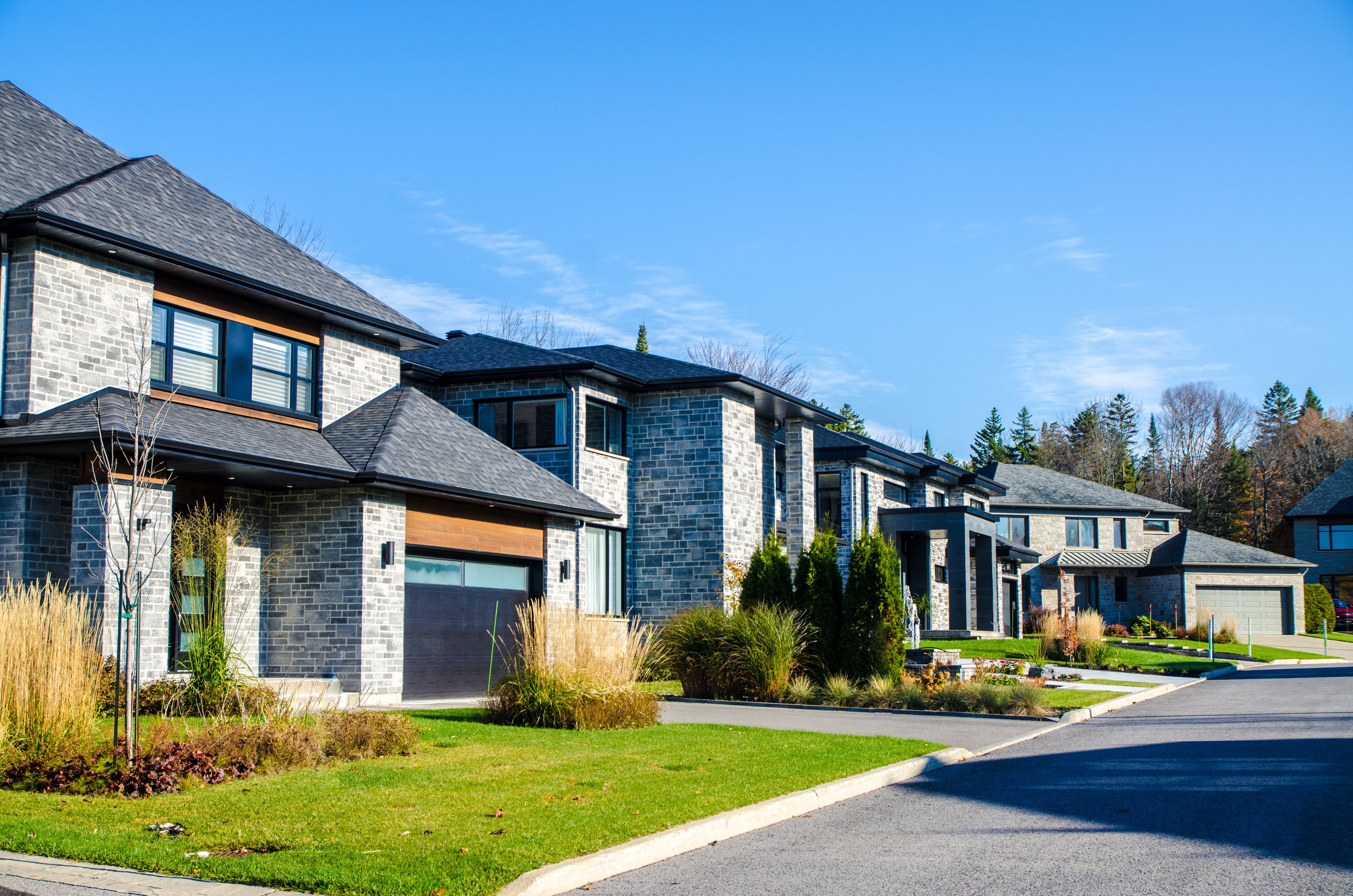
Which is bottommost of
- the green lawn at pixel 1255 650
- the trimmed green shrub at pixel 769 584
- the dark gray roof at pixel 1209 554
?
the green lawn at pixel 1255 650

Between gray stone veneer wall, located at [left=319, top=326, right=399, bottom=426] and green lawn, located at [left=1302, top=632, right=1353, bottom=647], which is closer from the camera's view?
gray stone veneer wall, located at [left=319, top=326, right=399, bottom=426]

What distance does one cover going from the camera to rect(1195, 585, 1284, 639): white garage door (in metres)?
50.2

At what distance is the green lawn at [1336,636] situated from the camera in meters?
48.7

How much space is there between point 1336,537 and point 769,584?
2002 inches

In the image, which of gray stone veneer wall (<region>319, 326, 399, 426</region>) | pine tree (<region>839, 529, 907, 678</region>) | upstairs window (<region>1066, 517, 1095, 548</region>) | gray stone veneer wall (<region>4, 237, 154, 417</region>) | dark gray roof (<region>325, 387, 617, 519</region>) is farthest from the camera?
upstairs window (<region>1066, 517, 1095, 548</region>)

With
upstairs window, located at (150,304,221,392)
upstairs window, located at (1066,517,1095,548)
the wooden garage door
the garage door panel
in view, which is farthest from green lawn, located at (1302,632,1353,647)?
upstairs window, located at (150,304,221,392)

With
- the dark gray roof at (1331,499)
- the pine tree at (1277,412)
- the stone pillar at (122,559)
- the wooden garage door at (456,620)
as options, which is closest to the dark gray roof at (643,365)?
the wooden garage door at (456,620)

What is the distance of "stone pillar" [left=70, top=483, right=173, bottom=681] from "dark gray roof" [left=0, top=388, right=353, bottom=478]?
0.75 meters

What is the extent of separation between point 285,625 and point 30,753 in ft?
27.6

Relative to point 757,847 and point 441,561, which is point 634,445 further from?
point 757,847

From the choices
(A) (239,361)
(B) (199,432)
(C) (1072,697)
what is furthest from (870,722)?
(A) (239,361)

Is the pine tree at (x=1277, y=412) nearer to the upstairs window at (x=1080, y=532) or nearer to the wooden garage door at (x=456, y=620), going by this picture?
the upstairs window at (x=1080, y=532)

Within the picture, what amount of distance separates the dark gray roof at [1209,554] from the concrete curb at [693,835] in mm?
44152

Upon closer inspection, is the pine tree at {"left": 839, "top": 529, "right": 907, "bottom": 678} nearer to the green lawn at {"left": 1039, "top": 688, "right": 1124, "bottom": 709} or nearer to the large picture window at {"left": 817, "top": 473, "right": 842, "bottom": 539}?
the green lawn at {"left": 1039, "top": 688, "right": 1124, "bottom": 709}
